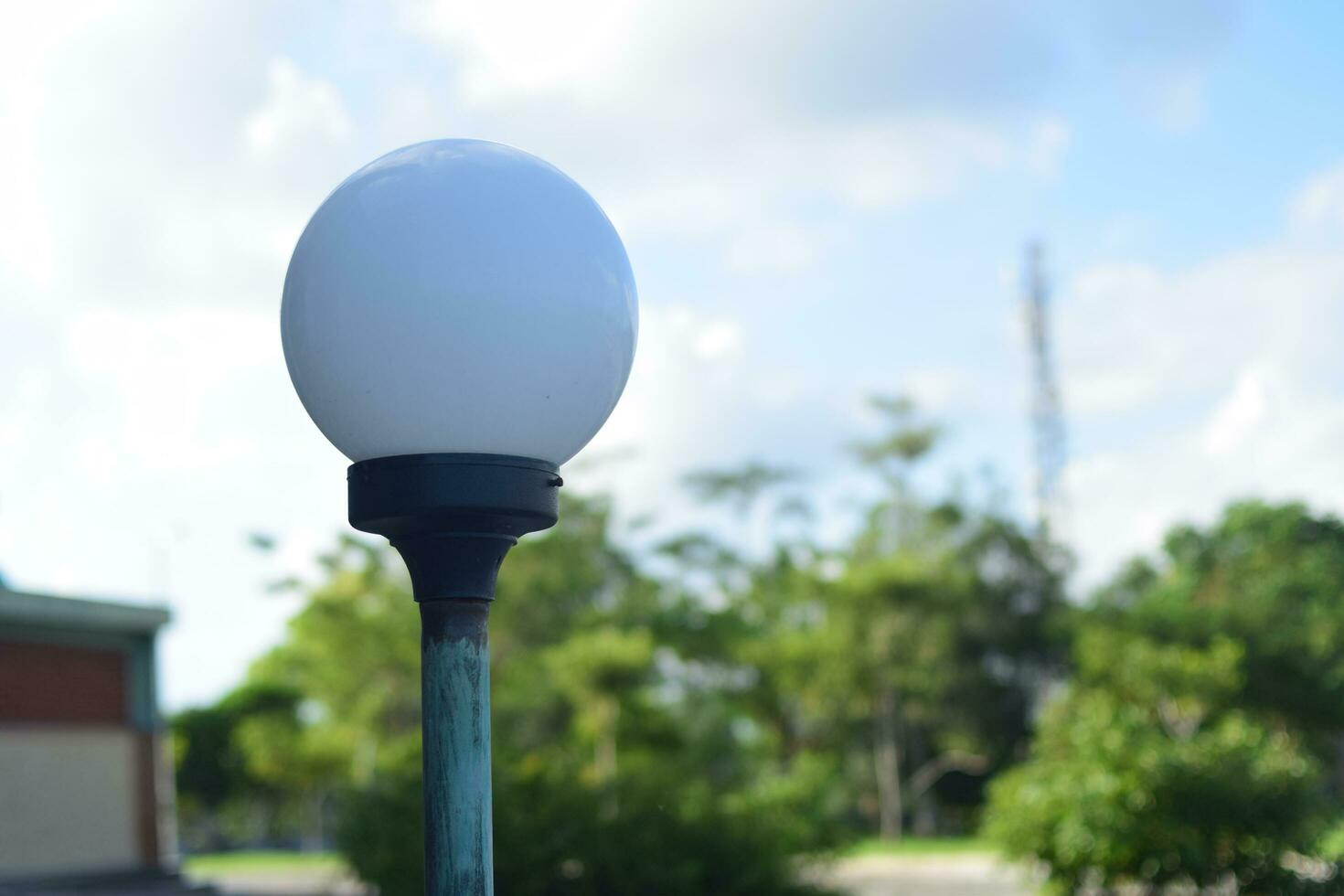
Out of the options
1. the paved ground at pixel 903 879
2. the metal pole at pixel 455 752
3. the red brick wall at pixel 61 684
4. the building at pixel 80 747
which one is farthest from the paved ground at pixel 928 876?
the metal pole at pixel 455 752

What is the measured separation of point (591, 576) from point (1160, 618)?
38.6 ft

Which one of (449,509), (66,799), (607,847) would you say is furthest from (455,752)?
(66,799)

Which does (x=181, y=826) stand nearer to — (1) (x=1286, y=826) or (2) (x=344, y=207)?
(1) (x=1286, y=826)

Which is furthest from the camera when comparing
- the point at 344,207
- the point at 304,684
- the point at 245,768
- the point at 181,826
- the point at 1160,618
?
the point at 181,826

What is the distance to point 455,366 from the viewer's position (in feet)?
5.87

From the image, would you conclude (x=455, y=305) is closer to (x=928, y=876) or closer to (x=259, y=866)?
(x=928, y=876)

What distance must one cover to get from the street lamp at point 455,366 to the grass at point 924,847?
18945mm

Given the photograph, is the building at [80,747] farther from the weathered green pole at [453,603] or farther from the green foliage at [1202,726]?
the weathered green pole at [453,603]

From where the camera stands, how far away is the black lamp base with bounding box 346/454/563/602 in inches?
73.2

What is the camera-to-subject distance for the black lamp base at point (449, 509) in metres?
1.86

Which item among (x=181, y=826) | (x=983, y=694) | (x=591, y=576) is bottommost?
(x=181, y=826)

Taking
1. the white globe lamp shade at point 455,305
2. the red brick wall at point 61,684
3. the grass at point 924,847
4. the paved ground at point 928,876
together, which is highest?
the white globe lamp shade at point 455,305

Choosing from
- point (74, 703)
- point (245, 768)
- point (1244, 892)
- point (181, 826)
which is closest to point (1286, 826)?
point (1244, 892)

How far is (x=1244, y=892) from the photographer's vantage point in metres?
7.56
